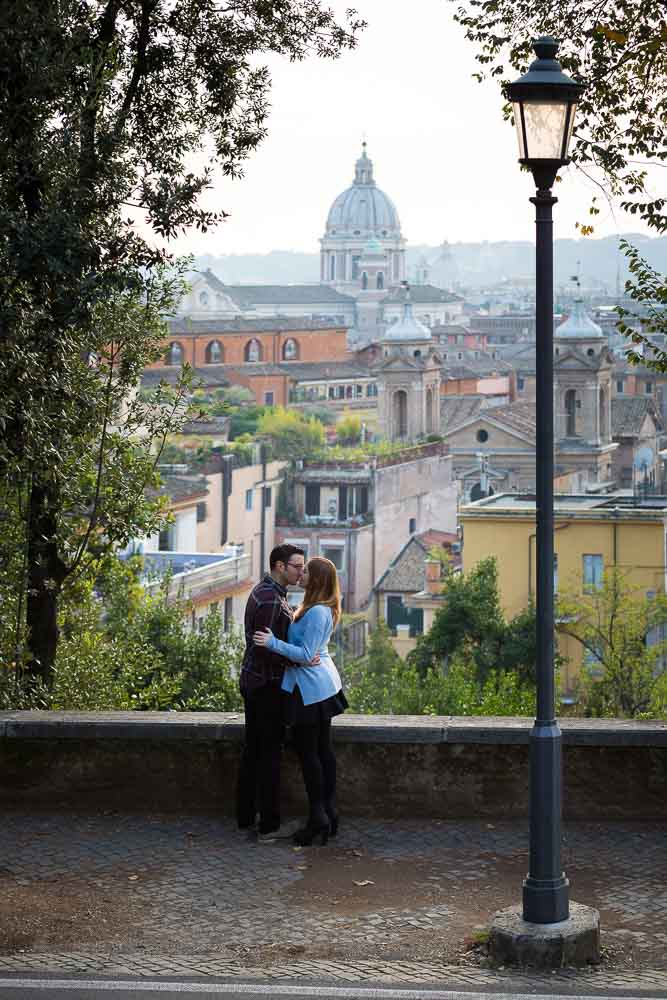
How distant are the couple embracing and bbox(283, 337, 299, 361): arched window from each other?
399ft

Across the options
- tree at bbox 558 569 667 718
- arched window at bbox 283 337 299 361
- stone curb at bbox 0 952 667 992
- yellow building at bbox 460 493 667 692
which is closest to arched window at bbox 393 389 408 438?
arched window at bbox 283 337 299 361

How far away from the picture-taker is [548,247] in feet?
19.7

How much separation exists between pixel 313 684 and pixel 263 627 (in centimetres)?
33

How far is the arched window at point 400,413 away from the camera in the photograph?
98062 millimetres

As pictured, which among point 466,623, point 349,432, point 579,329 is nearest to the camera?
point 466,623

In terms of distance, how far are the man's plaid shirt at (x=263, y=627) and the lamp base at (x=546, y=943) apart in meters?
1.65

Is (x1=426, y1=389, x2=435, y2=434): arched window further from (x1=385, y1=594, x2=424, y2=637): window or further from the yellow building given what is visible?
the yellow building

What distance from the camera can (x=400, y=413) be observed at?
9919 cm

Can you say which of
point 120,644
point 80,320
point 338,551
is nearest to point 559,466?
point 338,551

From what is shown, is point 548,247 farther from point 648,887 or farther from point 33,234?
point 33,234

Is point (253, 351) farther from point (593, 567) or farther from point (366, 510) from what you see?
point (593, 567)

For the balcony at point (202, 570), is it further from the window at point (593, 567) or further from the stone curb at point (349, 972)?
the stone curb at point (349, 972)

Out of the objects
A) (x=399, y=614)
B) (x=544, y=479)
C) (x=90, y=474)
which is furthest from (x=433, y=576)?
(x=544, y=479)

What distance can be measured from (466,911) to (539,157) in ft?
9.31
